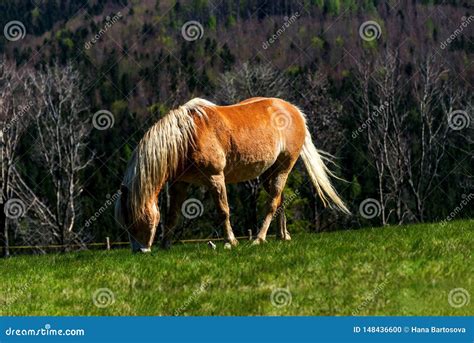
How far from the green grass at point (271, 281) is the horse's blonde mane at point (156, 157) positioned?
3.89 feet

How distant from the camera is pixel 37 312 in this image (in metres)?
8.75

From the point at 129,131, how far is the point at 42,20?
108 metres

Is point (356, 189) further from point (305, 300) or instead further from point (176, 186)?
point (305, 300)

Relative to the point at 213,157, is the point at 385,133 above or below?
below

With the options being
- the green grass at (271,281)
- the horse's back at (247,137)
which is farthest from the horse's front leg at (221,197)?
the green grass at (271,281)

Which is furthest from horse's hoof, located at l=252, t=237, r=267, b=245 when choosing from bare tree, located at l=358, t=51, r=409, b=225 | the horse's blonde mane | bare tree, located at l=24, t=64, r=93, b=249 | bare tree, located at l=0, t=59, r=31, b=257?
bare tree, located at l=358, t=51, r=409, b=225

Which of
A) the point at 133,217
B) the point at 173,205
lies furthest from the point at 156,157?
the point at 173,205

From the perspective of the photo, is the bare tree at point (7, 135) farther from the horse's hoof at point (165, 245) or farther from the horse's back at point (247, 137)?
the horse's back at point (247, 137)

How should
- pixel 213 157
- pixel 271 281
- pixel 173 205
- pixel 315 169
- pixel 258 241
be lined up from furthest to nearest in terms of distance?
pixel 315 169
pixel 173 205
pixel 258 241
pixel 213 157
pixel 271 281

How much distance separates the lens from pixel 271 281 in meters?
9.03

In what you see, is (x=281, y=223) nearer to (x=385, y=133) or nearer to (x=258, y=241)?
(x=258, y=241)

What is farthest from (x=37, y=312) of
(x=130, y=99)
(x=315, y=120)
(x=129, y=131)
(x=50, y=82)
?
(x=130, y=99)

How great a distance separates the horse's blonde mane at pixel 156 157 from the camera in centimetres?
1220

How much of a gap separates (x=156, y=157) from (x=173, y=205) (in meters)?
1.89
